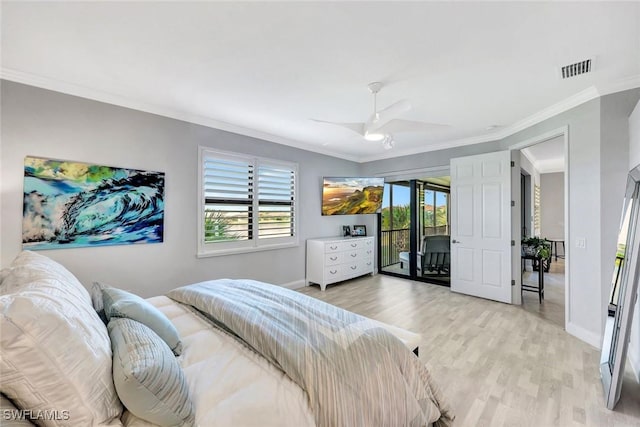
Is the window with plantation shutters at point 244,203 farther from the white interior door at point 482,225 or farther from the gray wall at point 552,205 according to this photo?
the gray wall at point 552,205

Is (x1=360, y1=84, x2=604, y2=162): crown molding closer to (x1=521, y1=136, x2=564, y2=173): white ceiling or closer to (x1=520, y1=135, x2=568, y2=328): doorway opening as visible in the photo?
(x1=520, y1=135, x2=568, y2=328): doorway opening

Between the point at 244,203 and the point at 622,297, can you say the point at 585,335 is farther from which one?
the point at 244,203

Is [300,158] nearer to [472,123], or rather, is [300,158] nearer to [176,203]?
[176,203]

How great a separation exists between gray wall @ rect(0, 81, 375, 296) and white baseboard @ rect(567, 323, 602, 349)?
375 cm

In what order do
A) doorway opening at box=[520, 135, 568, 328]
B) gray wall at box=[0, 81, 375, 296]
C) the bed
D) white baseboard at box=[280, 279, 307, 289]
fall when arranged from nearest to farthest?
the bed → gray wall at box=[0, 81, 375, 296] → doorway opening at box=[520, 135, 568, 328] → white baseboard at box=[280, 279, 307, 289]

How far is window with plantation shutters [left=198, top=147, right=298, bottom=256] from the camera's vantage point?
3668 millimetres

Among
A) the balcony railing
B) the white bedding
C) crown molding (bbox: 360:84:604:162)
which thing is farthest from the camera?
the balcony railing

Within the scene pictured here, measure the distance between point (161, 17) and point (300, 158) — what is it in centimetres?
316

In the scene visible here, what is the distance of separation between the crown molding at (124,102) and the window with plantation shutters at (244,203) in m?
0.35

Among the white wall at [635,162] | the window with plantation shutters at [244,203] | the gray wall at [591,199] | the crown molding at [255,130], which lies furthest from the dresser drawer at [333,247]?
the white wall at [635,162]

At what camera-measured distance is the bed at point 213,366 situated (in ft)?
2.68

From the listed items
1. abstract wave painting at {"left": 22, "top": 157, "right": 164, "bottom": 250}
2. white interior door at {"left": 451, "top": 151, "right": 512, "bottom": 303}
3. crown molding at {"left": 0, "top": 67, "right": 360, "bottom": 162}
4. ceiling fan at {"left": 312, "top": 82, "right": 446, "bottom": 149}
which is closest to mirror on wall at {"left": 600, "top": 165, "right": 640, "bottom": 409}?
white interior door at {"left": 451, "top": 151, "right": 512, "bottom": 303}

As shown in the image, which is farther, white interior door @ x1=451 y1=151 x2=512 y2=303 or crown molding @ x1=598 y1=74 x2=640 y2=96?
white interior door @ x1=451 y1=151 x2=512 y2=303

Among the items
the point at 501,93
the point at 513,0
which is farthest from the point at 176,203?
the point at 501,93
